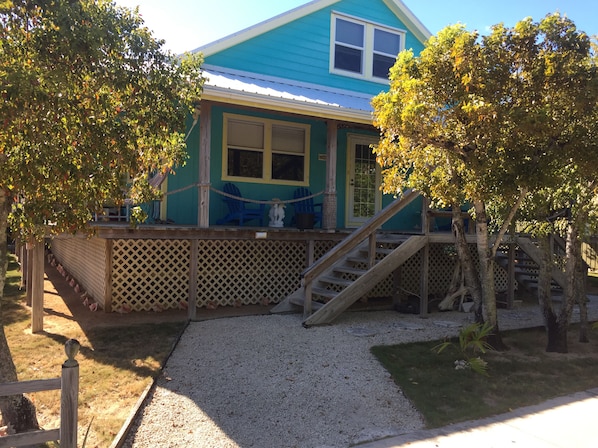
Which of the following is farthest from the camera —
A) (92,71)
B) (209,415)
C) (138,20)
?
(209,415)

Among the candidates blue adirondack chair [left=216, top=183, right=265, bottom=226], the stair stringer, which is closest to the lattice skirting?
blue adirondack chair [left=216, top=183, right=265, bottom=226]

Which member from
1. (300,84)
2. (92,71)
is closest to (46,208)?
(92,71)

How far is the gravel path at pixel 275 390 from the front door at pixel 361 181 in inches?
177

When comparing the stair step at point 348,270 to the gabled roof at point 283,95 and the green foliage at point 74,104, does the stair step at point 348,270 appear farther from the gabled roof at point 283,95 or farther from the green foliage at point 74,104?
the green foliage at point 74,104

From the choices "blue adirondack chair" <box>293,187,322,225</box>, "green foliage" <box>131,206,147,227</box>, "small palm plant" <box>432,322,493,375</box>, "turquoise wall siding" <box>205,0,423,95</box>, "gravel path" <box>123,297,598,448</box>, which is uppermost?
"turquoise wall siding" <box>205,0,423,95</box>

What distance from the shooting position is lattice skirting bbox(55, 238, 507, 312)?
28.9ft

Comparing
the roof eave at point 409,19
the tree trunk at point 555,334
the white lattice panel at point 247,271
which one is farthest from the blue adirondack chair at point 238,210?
the roof eave at point 409,19

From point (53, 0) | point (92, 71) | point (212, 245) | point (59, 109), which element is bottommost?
point (212, 245)

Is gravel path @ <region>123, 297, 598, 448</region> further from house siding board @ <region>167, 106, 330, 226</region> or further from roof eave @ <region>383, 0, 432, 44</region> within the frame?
roof eave @ <region>383, 0, 432, 44</region>

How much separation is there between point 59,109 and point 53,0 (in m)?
0.78

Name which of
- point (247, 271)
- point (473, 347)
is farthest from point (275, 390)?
point (247, 271)

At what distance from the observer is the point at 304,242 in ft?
33.9

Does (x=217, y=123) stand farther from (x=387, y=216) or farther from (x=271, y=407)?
(x=271, y=407)

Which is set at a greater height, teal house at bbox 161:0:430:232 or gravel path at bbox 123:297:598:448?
teal house at bbox 161:0:430:232
